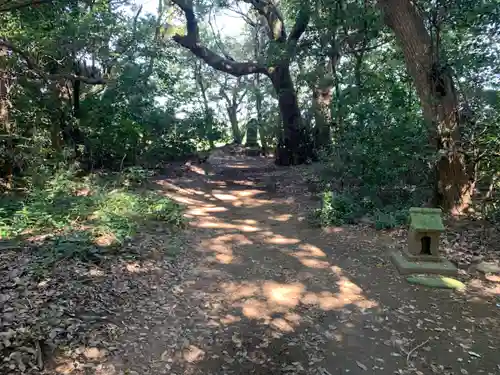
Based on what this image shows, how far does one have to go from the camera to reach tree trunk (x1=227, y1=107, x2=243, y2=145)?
26.3 m

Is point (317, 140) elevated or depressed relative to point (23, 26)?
depressed

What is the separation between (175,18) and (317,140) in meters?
9.19

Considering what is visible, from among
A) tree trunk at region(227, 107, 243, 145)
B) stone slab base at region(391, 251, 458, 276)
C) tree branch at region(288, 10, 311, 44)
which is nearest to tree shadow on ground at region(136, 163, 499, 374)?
stone slab base at region(391, 251, 458, 276)

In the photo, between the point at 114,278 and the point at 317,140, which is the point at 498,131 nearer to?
the point at 114,278

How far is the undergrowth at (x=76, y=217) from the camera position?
4.75 m

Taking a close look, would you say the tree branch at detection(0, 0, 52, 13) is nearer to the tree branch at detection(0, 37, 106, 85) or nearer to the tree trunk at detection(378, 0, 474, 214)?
the tree branch at detection(0, 37, 106, 85)

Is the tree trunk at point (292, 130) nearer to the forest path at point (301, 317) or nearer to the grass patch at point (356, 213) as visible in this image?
the grass patch at point (356, 213)

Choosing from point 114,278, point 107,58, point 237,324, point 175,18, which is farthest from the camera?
point 175,18

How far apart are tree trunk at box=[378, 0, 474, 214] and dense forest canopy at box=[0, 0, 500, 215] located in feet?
0.06

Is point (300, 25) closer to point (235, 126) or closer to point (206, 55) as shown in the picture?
point (206, 55)

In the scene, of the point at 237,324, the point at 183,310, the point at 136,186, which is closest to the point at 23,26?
the point at 136,186

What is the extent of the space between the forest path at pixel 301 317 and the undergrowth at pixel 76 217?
0.83 m

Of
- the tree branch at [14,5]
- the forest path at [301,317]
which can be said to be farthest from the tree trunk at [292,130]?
the tree branch at [14,5]

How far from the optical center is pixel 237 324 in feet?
12.6
